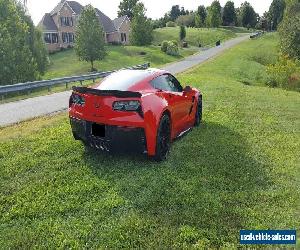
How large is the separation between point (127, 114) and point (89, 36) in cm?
4151

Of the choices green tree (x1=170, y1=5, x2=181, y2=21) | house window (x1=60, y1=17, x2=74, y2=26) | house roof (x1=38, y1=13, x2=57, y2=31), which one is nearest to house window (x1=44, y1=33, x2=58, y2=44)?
house roof (x1=38, y1=13, x2=57, y2=31)

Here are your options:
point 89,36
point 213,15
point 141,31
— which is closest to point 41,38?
point 89,36

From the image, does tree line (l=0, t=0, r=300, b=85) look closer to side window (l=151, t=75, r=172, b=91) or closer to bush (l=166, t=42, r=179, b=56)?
bush (l=166, t=42, r=179, b=56)

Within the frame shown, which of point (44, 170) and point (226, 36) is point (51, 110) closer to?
point (44, 170)

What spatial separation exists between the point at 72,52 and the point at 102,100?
5726cm

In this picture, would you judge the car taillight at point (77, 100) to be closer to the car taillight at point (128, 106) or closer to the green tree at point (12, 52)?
the car taillight at point (128, 106)

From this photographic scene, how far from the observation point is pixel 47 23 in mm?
65062

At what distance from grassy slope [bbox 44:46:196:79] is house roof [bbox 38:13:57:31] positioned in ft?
18.6

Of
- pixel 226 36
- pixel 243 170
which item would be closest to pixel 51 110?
pixel 243 170

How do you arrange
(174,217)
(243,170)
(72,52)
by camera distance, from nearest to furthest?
(174,217) < (243,170) < (72,52)

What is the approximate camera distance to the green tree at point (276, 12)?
4412 inches

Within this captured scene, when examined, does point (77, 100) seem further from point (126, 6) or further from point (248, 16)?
point (248, 16)

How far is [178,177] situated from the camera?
6.25 metres

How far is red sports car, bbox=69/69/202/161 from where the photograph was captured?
6.42 metres
